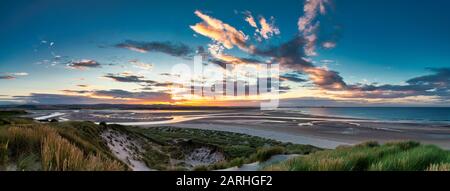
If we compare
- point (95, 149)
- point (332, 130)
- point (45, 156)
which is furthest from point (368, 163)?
point (332, 130)

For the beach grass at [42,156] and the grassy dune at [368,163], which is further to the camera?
the grassy dune at [368,163]

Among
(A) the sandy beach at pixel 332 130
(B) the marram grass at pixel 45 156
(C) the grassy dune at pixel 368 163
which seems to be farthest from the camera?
(A) the sandy beach at pixel 332 130

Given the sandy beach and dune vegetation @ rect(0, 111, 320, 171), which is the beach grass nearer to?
dune vegetation @ rect(0, 111, 320, 171)

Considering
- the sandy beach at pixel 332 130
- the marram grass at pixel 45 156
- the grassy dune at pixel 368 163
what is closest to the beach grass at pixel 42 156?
the marram grass at pixel 45 156

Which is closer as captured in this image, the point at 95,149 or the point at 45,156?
the point at 45,156

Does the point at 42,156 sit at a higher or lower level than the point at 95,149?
higher

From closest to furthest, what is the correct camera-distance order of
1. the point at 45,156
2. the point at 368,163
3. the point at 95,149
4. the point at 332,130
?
the point at 45,156 < the point at 368,163 < the point at 95,149 < the point at 332,130

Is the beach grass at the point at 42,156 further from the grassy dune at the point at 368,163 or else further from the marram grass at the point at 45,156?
the grassy dune at the point at 368,163

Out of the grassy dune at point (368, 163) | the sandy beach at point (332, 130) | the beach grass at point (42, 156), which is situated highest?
the beach grass at point (42, 156)

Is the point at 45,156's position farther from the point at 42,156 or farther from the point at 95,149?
the point at 95,149
